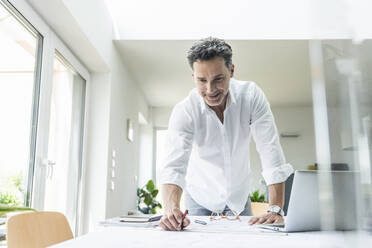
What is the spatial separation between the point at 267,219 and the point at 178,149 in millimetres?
533

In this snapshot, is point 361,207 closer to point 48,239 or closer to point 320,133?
point 320,133

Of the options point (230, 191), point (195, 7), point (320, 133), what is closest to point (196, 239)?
point (320, 133)

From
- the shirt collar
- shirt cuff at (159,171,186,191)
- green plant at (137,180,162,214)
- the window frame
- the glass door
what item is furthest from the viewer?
green plant at (137,180,162,214)

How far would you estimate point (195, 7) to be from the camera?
3.71 meters

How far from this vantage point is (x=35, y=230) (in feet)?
3.77

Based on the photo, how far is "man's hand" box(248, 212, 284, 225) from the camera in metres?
1.24

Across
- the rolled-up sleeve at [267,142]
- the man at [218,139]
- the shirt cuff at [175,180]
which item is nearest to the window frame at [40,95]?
the man at [218,139]

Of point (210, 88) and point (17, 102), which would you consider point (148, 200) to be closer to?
point (17, 102)

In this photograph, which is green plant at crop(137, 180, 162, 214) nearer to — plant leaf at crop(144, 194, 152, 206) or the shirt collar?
plant leaf at crop(144, 194, 152, 206)

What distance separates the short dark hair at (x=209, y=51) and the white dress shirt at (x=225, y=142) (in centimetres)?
23

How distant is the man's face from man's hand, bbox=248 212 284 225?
564mm

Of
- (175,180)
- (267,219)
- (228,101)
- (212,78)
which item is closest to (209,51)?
(212,78)

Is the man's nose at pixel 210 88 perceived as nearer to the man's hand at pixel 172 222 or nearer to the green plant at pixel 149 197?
the man's hand at pixel 172 222

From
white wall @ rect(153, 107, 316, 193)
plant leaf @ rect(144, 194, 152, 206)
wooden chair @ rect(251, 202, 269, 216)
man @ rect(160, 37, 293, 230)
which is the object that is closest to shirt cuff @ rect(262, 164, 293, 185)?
man @ rect(160, 37, 293, 230)
